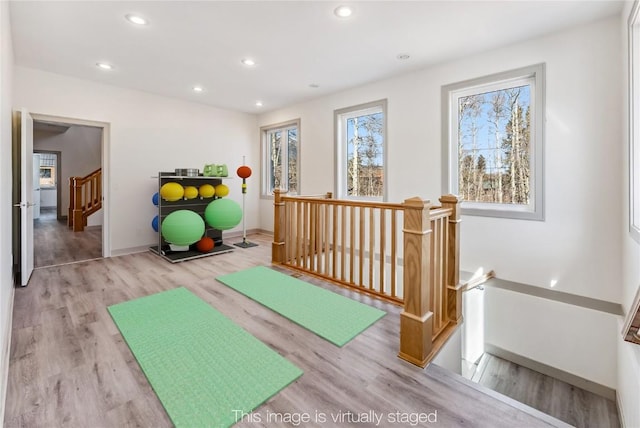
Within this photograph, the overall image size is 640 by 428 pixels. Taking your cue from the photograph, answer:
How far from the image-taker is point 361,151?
4.91 m

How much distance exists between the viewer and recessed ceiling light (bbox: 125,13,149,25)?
2.74m

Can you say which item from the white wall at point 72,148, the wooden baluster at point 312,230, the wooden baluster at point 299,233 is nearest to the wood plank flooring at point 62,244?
the white wall at point 72,148

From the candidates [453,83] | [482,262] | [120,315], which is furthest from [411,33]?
[120,315]

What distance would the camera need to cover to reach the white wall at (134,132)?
13.4 ft

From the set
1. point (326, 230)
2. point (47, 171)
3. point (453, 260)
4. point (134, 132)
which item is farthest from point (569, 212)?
point (47, 171)

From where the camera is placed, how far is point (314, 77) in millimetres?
4316

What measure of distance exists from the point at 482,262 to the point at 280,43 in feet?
11.4

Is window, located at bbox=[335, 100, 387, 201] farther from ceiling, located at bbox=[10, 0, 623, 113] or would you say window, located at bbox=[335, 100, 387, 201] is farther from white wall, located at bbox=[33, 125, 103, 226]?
white wall, located at bbox=[33, 125, 103, 226]

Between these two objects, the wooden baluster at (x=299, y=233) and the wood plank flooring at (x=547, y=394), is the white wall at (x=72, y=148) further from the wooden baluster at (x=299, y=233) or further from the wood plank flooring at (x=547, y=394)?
the wood plank flooring at (x=547, y=394)

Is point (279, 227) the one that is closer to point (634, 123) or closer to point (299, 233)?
point (299, 233)

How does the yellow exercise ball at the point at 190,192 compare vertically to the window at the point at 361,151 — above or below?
below

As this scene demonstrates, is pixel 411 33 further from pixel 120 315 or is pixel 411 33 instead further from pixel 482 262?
pixel 120 315

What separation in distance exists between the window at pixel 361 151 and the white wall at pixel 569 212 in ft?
3.83

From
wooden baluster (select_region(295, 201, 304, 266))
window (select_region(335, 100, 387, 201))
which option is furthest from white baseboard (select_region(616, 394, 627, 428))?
wooden baluster (select_region(295, 201, 304, 266))
